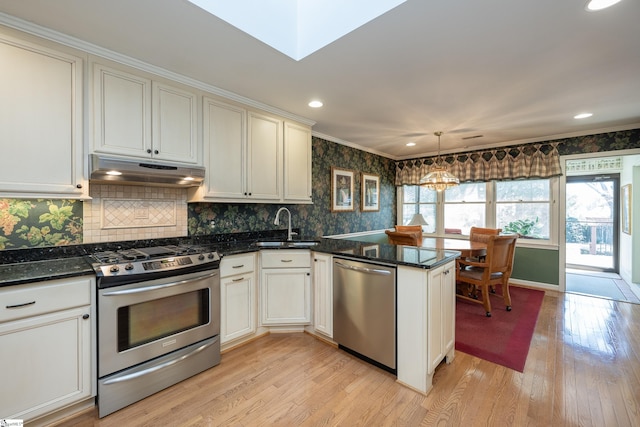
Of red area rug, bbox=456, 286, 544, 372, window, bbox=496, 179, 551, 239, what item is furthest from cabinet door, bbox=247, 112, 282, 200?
window, bbox=496, 179, 551, 239

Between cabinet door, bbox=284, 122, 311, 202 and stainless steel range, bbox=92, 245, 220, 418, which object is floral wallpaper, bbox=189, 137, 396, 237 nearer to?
cabinet door, bbox=284, 122, 311, 202

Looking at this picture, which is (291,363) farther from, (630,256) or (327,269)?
(630,256)

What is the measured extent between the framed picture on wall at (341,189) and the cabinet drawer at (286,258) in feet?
5.69

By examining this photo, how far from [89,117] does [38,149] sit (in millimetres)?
367

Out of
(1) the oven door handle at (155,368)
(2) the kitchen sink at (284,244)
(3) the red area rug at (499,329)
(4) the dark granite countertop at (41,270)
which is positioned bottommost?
(3) the red area rug at (499,329)

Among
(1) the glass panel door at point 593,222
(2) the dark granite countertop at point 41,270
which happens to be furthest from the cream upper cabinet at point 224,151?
(1) the glass panel door at point 593,222

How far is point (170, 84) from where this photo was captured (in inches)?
90.7

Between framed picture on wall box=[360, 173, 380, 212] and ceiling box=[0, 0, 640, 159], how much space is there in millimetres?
1733

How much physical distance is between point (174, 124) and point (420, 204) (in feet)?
16.2

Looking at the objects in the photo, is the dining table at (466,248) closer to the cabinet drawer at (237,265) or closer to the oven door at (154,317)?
the cabinet drawer at (237,265)

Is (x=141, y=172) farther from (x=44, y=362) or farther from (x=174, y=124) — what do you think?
(x=44, y=362)

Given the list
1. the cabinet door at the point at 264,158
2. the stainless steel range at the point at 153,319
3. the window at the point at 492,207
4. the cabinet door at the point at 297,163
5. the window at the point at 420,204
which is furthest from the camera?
the window at the point at 420,204

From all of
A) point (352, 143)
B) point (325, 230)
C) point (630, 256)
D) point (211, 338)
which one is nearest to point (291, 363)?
point (211, 338)

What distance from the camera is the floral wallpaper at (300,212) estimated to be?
195 centimetres
